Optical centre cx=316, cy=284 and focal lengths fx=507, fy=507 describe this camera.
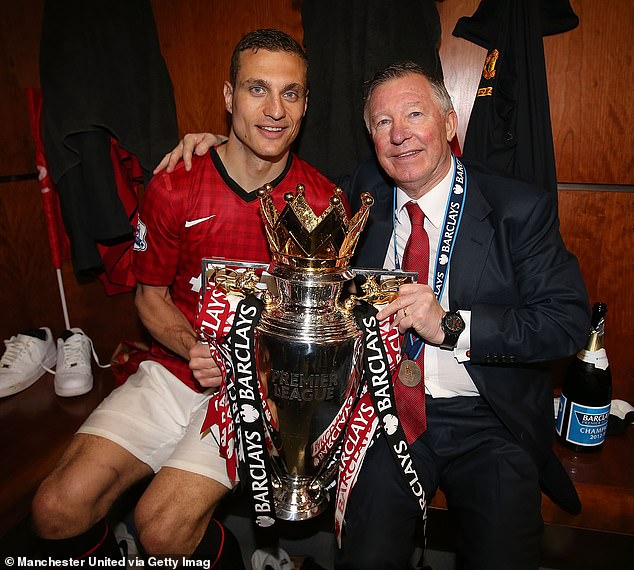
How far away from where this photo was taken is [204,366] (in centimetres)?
116

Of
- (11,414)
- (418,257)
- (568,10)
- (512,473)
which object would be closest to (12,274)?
(11,414)

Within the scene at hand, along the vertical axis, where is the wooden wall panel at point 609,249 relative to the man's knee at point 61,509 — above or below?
above

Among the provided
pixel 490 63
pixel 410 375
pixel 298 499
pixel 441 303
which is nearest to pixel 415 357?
pixel 410 375

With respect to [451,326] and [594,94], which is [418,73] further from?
[594,94]

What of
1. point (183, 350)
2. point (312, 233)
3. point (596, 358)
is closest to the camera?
point (312, 233)

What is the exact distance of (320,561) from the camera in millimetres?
1695

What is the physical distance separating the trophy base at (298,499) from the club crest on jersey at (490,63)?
1317 millimetres

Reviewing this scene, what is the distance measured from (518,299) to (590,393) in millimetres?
468

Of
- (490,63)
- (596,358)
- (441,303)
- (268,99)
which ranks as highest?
(490,63)

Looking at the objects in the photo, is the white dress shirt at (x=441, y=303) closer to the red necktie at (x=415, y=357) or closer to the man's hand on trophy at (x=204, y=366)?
the red necktie at (x=415, y=357)

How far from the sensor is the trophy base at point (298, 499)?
41.2 inches

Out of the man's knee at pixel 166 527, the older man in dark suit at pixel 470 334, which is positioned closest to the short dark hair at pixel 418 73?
the older man in dark suit at pixel 470 334

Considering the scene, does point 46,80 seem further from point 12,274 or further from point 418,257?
point 418,257

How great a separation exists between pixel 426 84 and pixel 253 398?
899mm
